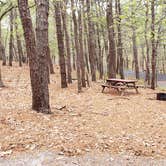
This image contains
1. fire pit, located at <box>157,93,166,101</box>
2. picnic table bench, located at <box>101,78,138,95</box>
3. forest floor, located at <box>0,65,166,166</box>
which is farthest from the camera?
picnic table bench, located at <box>101,78,138,95</box>

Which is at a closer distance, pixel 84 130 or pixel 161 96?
pixel 84 130

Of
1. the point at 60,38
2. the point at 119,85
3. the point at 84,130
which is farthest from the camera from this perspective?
the point at 119,85

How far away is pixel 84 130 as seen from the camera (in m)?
7.11

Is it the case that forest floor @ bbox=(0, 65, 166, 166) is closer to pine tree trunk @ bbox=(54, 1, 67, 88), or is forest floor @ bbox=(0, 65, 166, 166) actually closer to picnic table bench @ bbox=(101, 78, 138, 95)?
picnic table bench @ bbox=(101, 78, 138, 95)

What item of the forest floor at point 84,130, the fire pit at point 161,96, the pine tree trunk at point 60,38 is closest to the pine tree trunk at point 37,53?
the forest floor at point 84,130

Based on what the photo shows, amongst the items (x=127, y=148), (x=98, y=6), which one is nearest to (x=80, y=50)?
(x=127, y=148)

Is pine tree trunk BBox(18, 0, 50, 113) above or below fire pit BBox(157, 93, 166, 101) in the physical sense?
above

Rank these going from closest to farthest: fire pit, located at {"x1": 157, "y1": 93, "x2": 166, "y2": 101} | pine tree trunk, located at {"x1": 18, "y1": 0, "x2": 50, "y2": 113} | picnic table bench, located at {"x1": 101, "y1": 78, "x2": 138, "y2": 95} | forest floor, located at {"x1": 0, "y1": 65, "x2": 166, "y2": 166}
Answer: forest floor, located at {"x1": 0, "y1": 65, "x2": 166, "y2": 166}
pine tree trunk, located at {"x1": 18, "y1": 0, "x2": 50, "y2": 113}
fire pit, located at {"x1": 157, "y1": 93, "x2": 166, "y2": 101}
picnic table bench, located at {"x1": 101, "y1": 78, "x2": 138, "y2": 95}

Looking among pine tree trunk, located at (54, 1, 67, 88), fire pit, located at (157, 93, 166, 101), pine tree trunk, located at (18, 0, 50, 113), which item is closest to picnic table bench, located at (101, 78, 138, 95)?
fire pit, located at (157, 93, 166, 101)

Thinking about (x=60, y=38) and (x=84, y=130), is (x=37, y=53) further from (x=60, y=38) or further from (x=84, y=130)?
(x=60, y=38)

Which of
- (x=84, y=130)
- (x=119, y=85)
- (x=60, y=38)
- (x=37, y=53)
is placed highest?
(x=60, y=38)

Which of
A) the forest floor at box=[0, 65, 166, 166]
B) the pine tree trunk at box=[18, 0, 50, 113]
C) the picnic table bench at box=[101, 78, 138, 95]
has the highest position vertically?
the pine tree trunk at box=[18, 0, 50, 113]

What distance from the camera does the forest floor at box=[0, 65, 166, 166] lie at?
5.86 m

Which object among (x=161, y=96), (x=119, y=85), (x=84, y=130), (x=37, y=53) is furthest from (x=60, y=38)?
(x=84, y=130)
